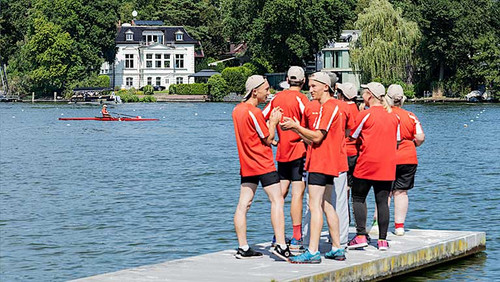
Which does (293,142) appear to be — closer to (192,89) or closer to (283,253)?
(283,253)

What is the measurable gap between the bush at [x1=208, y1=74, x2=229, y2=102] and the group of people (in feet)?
323

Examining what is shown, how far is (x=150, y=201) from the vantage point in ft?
82.3

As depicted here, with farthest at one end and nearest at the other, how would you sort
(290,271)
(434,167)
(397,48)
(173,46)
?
1. (173,46)
2. (397,48)
3. (434,167)
4. (290,271)

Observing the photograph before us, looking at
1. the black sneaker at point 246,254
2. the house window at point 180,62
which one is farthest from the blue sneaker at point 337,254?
the house window at point 180,62

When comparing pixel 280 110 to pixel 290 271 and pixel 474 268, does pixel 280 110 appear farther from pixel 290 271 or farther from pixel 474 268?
pixel 474 268

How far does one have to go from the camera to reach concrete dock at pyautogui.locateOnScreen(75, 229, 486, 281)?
38.5 feet

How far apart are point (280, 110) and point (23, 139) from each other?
42.8m

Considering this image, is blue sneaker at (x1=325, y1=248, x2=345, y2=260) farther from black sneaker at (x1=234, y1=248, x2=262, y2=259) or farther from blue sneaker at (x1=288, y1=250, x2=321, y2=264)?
black sneaker at (x1=234, y1=248, x2=262, y2=259)

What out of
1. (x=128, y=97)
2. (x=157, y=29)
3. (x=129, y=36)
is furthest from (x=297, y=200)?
→ (x=157, y=29)

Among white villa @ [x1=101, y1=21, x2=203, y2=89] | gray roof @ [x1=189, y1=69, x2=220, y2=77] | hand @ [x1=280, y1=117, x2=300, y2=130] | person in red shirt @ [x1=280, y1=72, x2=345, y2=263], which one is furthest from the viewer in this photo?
white villa @ [x1=101, y1=21, x2=203, y2=89]

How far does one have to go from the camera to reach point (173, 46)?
130000mm

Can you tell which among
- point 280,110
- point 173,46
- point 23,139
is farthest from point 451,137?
point 173,46

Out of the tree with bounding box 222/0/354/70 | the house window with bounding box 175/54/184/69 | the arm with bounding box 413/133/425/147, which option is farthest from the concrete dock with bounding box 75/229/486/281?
the house window with bounding box 175/54/184/69

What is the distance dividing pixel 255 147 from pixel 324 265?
173 cm
